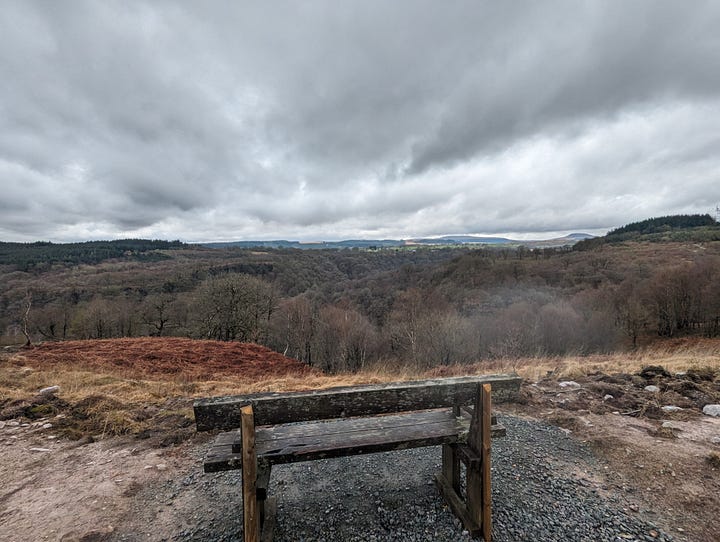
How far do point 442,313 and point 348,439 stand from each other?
3194 centimetres

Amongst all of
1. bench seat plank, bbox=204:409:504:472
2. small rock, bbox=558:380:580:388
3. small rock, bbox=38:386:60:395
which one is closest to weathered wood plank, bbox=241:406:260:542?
bench seat plank, bbox=204:409:504:472

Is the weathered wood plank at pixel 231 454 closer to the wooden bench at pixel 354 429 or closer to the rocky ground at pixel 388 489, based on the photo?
the wooden bench at pixel 354 429

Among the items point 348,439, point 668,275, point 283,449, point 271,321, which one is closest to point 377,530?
point 348,439

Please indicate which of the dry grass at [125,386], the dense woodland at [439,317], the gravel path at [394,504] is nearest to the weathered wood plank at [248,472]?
the gravel path at [394,504]

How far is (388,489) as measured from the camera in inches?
148

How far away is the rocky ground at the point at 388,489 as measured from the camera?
10.4ft

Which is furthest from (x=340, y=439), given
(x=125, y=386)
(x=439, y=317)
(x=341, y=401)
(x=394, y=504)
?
(x=439, y=317)

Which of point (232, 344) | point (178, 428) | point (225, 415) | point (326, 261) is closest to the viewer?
point (225, 415)

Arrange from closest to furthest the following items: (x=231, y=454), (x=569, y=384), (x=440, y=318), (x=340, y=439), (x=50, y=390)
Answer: (x=231, y=454), (x=340, y=439), (x=50, y=390), (x=569, y=384), (x=440, y=318)

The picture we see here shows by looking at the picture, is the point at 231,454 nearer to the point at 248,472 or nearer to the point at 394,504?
the point at 248,472

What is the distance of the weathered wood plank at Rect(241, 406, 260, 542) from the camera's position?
2473 millimetres

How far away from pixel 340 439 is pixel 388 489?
54.8 inches

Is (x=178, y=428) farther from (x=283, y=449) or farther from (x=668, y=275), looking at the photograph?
(x=668, y=275)

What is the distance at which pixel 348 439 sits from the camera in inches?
118
